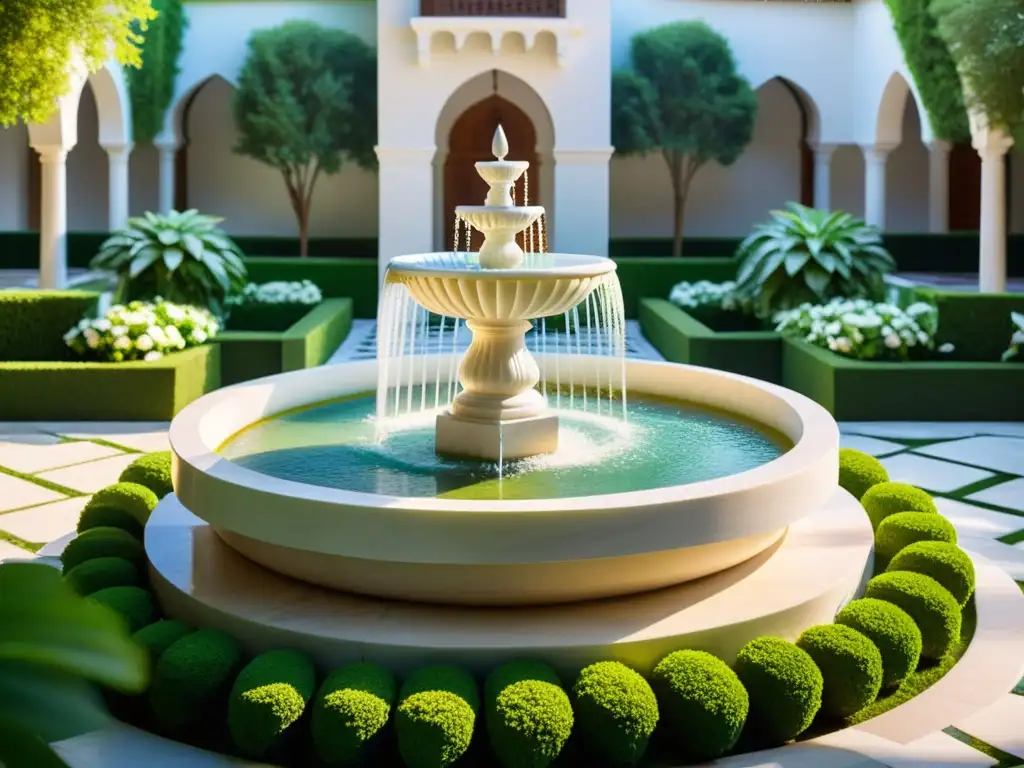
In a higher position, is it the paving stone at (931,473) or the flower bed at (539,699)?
the paving stone at (931,473)

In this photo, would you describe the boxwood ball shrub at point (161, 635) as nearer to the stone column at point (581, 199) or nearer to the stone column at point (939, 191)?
the stone column at point (581, 199)

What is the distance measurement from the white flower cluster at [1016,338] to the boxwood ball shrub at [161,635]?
7685 millimetres

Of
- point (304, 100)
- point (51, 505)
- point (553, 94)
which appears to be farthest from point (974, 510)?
point (304, 100)

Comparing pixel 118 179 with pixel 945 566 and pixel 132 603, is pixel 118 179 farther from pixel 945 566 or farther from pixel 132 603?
pixel 945 566

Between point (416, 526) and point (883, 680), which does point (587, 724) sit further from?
point (883, 680)

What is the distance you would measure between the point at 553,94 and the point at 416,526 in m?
12.2

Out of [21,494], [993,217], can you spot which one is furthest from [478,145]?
[21,494]

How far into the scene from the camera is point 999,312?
10.3 m

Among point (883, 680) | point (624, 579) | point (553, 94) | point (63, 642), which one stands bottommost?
point (883, 680)

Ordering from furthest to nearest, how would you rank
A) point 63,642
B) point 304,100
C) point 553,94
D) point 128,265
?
point 304,100, point 553,94, point 128,265, point 63,642

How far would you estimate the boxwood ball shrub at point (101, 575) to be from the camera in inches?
190

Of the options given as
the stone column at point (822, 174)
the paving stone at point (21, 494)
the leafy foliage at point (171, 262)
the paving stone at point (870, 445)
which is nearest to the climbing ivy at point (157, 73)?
the leafy foliage at point (171, 262)

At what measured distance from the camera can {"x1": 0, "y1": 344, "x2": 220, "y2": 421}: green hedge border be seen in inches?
371

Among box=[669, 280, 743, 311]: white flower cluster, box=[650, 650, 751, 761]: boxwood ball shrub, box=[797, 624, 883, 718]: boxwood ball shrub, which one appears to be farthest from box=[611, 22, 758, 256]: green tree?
box=[650, 650, 751, 761]: boxwood ball shrub
